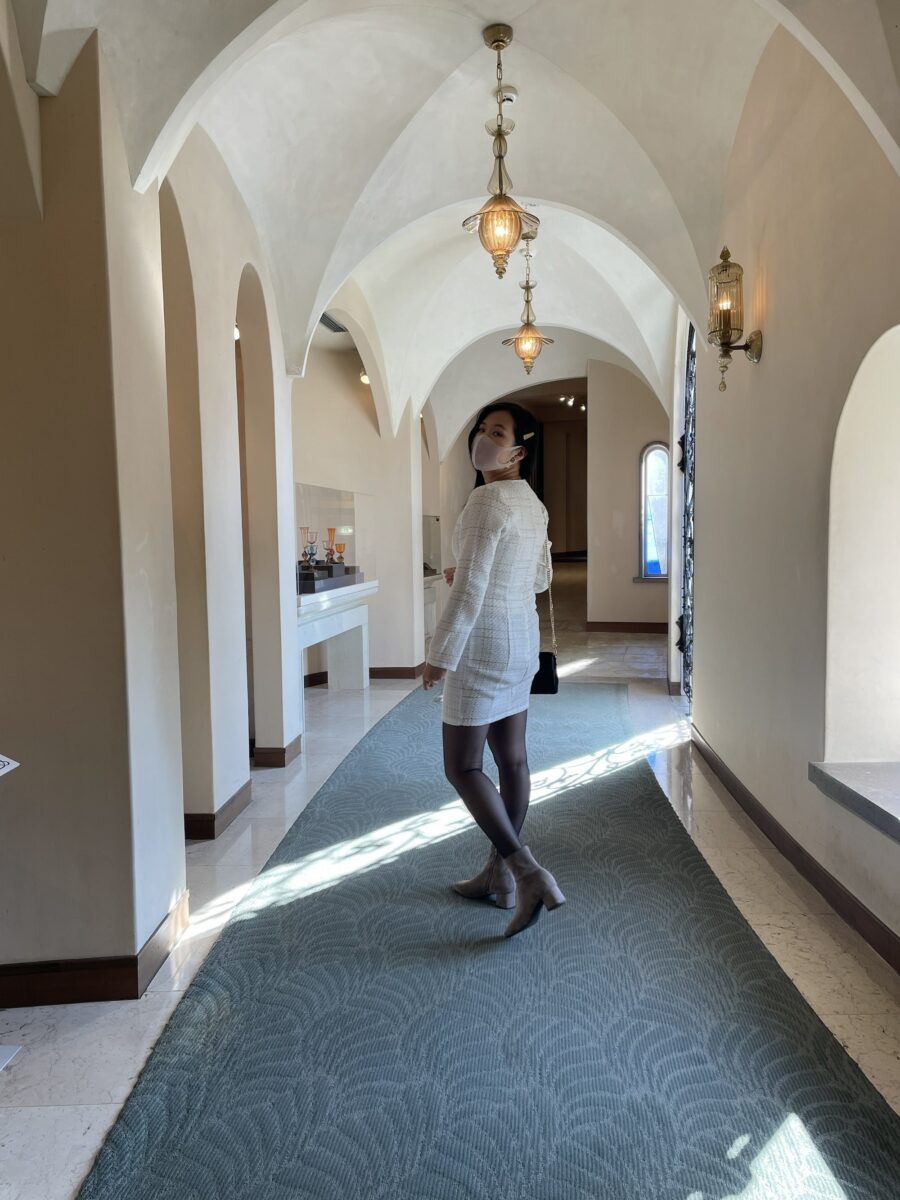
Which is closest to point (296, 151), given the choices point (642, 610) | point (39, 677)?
point (39, 677)

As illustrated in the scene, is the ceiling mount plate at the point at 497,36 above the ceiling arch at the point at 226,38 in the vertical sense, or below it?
above

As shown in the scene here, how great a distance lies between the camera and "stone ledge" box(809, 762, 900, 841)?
2531 mm

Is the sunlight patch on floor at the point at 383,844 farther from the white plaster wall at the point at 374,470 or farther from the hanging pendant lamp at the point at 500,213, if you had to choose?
the white plaster wall at the point at 374,470

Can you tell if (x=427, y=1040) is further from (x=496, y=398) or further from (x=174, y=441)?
(x=496, y=398)

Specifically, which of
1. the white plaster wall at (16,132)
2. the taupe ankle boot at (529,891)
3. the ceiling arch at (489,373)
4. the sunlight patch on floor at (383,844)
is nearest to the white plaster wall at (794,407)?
the sunlight patch on floor at (383,844)

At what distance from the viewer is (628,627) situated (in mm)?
12852

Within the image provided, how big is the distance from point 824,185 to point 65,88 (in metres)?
2.65

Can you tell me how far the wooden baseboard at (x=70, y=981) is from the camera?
8.15 ft

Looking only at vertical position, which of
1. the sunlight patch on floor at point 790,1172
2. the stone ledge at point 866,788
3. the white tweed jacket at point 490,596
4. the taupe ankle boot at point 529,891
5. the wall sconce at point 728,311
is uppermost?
the wall sconce at point 728,311

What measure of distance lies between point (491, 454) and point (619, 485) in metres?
10.2

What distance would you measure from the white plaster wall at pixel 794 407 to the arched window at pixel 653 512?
314 inches

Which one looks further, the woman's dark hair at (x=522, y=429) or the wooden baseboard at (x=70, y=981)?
the woman's dark hair at (x=522, y=429)

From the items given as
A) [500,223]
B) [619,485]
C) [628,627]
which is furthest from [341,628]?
[619,485]

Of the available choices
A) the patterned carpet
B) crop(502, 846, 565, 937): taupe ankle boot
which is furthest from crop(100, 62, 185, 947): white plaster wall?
crop(502, 846, 565, 937): taupe ankle boot
